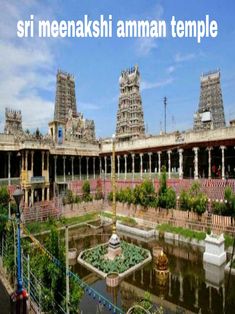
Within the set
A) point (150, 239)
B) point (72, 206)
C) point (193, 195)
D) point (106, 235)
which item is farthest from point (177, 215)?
point (72, 206)

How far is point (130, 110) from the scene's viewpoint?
53.2m

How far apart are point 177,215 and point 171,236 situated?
8.74 ft

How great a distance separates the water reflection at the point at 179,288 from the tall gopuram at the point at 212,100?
4725cm

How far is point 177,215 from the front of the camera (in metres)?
21.5

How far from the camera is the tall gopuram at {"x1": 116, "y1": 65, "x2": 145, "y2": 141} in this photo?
52.4 metres

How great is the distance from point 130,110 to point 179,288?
43457 millimetres

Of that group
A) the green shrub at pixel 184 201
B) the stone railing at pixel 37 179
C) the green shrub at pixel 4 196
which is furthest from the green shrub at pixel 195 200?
the stone railing at pixel 37 179

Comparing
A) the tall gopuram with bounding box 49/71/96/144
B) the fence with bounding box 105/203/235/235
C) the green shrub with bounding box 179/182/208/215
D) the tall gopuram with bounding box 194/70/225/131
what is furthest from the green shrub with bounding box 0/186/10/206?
the tall gopuram with bounding box 194/70/225/131

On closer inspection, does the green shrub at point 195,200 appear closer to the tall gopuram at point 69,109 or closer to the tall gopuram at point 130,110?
the tall gopuram at point 130,110

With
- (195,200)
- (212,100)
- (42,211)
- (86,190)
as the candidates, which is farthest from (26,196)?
(212,100)

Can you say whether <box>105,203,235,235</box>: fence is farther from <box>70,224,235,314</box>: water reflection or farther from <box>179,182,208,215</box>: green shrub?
<box>70,224,235,314</box>: water reflection

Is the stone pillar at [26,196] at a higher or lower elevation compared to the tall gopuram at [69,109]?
lower

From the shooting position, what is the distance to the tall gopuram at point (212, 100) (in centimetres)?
5922

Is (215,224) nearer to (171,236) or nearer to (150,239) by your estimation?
(171,236)
